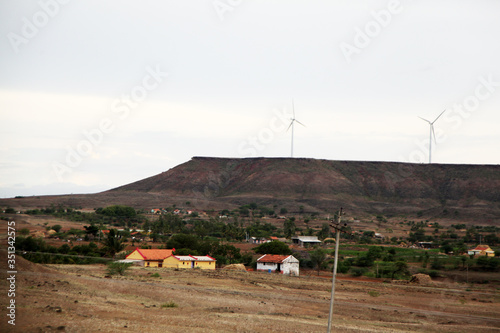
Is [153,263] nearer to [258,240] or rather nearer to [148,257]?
[148,257]

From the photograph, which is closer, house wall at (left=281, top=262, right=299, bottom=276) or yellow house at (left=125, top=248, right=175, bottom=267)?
yellow house at (left=125, top=248, right=175, bottom=267)

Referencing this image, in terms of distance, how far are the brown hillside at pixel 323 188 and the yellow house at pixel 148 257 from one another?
9138 centimetres

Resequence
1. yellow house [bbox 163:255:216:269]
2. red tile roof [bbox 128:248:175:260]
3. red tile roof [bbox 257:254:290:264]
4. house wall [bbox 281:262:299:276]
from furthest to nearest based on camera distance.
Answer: red tile roof [bbox 257:254:290:264]
house wall [bbox 281:262:299:276]
yellow house [bbox 163:255:216:269]
red tile roof [bbox 128:248:175:260]

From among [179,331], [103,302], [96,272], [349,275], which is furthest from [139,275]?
[349,275]

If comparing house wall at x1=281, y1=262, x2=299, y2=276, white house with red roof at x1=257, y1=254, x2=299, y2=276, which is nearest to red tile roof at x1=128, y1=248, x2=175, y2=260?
white house with red roof at x1=257, y1=254, x2=299, y2=276

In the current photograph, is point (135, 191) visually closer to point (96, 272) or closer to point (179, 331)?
point (96, 272)

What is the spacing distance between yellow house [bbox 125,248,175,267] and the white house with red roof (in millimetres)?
11076

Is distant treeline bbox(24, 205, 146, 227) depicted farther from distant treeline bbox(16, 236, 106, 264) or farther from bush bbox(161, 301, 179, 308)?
bush bbox(161, 301, 179, 308)

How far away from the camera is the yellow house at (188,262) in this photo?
5811 centimetres

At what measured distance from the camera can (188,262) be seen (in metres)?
58.9

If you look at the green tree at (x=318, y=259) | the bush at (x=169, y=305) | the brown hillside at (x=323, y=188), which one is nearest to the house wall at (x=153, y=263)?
the green tree at (x=318, y=259)

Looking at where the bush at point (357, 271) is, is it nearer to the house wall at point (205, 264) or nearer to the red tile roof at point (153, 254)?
the house wall at point (205, 264)

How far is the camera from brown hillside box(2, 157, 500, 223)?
15538 cm

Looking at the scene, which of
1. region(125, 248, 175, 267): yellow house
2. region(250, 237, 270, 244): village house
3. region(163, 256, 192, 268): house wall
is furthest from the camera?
region(250, 237, 270, 244): village house
